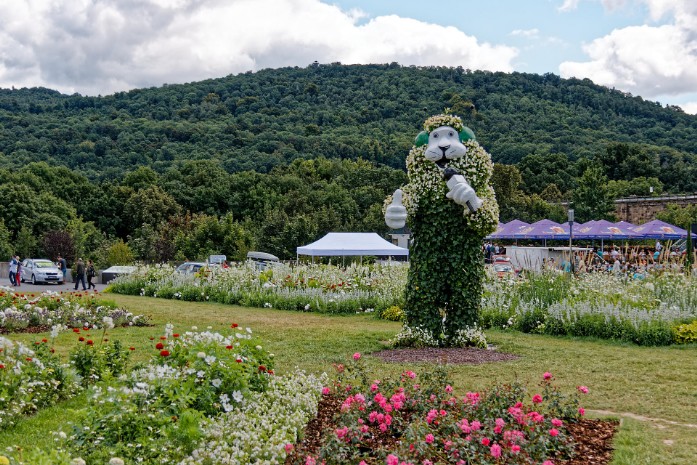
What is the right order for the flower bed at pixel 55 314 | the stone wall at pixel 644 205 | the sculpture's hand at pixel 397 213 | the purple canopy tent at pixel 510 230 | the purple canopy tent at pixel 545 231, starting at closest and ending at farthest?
the sculpture's hand at pixel 397 213 < the flower bed at pixel 55 314 < the purple canopy tent at pixel 545 231 < the purple canopy tent at pixel 510 230 < the stone wall at pixel 644 205

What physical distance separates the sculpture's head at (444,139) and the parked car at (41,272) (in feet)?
77.8

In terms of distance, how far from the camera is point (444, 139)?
9383 mm

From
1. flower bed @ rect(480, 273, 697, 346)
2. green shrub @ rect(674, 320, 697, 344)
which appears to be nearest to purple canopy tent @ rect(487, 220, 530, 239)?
flower bed @ rect(480, 273, 697, 346)

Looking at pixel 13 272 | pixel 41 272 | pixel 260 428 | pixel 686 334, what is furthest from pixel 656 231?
pixel 260 428

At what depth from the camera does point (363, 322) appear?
45.7 feet

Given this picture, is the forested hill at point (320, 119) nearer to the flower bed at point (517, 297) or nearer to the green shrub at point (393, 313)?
the flower bed at point (517, 297)

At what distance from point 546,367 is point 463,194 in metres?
2.47

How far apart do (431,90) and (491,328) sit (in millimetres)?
68529

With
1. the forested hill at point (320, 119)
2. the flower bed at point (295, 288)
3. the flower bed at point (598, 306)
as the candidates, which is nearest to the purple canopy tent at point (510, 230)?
the flower bed at point (295, 288)

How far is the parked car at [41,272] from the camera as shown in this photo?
28500 millimetres

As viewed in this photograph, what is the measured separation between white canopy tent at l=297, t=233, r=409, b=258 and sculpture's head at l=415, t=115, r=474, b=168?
10766mm

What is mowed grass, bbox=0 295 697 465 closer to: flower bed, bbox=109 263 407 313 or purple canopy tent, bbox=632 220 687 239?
flower bed, bbox=109 263 407 313

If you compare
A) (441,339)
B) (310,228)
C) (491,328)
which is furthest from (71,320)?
(310,228)

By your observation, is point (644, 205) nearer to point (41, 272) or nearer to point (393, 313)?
point (41, 272)
